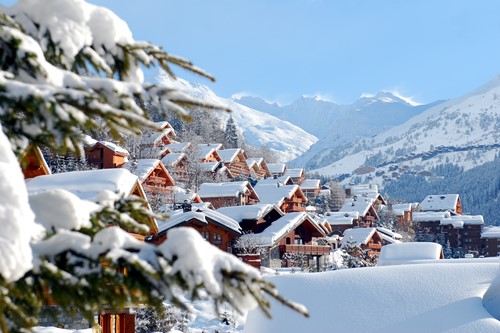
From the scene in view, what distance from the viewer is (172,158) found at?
2446 inches

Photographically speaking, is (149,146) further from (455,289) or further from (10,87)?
(10,87)

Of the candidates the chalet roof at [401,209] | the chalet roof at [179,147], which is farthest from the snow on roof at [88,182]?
the chalet roof at [401,209]

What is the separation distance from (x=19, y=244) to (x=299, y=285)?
36.5ft

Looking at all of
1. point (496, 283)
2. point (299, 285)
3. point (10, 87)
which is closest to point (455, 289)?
point (496, 283)

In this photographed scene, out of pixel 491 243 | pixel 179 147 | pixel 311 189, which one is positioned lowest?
pixel 491 243

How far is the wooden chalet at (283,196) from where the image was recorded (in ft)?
205

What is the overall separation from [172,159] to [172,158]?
212 mm

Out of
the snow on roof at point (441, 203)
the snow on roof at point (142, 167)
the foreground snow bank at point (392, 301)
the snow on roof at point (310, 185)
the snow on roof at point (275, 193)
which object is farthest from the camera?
the snow on roof at point (441, 203)

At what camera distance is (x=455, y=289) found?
12.3 m

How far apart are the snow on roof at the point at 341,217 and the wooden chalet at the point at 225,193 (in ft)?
52.0

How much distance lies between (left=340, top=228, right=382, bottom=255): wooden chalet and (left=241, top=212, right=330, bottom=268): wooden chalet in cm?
1078

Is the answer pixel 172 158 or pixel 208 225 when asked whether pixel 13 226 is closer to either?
pixel 208 225

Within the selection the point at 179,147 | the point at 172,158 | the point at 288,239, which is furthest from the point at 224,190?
the point at 179,147

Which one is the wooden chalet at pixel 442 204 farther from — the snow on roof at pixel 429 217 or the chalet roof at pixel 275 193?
the chalet roof at pixel 275 193
